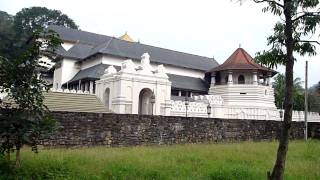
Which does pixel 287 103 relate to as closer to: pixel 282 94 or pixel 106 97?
pixel 106 97

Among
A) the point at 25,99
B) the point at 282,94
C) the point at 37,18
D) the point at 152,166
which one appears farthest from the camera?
the point at 37,18

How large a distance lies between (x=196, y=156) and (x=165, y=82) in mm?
14950

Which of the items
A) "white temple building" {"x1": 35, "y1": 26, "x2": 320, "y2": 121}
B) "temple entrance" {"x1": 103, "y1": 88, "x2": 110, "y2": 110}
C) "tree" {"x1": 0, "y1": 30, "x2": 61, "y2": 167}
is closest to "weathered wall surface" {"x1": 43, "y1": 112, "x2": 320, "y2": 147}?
"tree" {"x1": 0, "y1": 30, "x2": 61, "y2": 167}

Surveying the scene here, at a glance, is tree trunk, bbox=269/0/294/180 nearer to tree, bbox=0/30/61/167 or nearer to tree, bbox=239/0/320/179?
tree, bbox=239/0/320/179

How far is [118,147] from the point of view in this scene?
14648mm

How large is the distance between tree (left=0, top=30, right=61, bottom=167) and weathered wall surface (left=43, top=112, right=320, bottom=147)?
4159 mm

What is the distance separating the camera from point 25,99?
8938 mm

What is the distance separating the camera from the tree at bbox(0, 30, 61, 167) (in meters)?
8.80

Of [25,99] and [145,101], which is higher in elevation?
[145,101]

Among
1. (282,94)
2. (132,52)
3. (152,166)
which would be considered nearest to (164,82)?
(132,52)

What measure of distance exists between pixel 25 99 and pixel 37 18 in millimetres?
60829

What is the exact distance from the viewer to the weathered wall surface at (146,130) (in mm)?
13867

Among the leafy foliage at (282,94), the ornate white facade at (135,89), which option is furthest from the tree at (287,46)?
the leafy foliage at (282,94)

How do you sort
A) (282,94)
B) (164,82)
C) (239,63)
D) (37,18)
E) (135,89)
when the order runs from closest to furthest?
(135,89) → (164,82) → (239,63) → (282,94) → (37,18)
